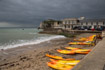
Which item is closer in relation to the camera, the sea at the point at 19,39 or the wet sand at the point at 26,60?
the wet sand at the point at 26,60

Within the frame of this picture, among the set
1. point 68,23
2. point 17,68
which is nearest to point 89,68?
point 17,68

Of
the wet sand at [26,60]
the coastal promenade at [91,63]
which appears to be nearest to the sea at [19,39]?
the wet sand at [26,60]

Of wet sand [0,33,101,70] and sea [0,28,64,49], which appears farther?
sea [0,28,64,49]

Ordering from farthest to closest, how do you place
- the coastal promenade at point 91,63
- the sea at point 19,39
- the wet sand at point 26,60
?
1. the sea at point 19,39
2. the wet sand at point 26,60
3. the coastal promenade at point 91,63

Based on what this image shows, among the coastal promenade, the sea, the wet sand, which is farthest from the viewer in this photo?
the sea

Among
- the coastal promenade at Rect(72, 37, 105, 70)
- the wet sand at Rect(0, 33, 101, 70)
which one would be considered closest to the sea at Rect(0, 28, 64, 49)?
the wet sand at Rect(0, 33, 101, 70)

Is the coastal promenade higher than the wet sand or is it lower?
higher

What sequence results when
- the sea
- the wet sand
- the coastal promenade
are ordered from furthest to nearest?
→ the sea < the wet sand < the coastal promenade

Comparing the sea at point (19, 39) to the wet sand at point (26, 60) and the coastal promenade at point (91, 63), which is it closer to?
the wet sand at point (26, 60)

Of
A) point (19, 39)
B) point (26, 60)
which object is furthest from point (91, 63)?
point (19, 39)

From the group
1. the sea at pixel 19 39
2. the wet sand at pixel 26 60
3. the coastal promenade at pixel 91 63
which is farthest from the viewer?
the sea at pixel 19 39

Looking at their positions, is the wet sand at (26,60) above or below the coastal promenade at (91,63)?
below

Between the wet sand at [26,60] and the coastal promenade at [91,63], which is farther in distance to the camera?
the wet sand at [26,60]

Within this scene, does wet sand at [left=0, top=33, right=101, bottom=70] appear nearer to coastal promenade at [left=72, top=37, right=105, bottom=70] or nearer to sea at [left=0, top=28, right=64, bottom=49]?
coastal promenade at [left=72, top=37, right=105, bottom=70]
